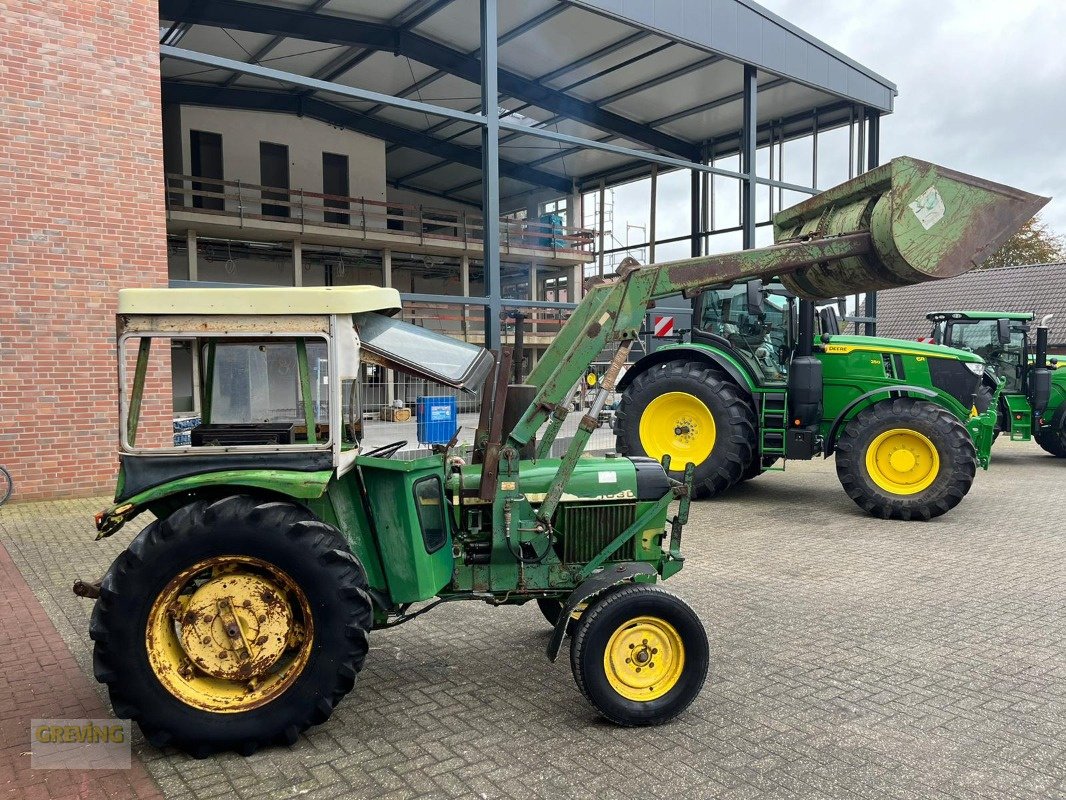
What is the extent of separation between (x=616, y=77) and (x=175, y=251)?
11461 mm

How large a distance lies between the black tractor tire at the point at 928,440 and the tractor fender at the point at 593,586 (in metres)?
4.96

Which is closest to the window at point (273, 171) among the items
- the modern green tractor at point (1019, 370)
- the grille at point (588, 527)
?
the modern green tractor at point (1019, 370)

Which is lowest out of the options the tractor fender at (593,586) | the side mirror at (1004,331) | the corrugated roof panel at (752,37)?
the tractor fender at (593,586)

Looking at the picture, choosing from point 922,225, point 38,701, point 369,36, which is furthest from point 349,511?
point 369,36

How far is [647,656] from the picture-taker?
11.7 ft

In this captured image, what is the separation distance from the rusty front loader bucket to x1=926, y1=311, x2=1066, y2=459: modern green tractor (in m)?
8.68

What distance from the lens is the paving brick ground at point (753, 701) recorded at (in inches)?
120

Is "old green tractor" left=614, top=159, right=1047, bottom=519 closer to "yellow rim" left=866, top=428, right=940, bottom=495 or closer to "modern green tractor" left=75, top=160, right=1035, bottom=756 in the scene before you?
"yellow rim" left=866, top=428, right=940, bottom=495

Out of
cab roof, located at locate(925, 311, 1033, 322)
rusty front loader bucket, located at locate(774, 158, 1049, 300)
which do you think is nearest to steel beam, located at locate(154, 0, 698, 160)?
cab roof, located at locate(925, 311, 1033, 322)

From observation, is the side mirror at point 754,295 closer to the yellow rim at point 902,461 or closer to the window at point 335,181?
the yellow rim at point 902,461

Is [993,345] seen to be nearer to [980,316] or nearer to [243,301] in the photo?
[980,316]

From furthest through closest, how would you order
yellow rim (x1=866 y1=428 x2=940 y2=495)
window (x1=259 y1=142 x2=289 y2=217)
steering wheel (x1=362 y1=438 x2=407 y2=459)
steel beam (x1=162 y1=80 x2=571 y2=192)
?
window (x1=259 y1=142 x2=289 y2=217) < steel beam (x1=162 y1=80 x2=571 y2=192) < yellow rim (x1=866 y1=428 x2=940 y2=495) < steering wheel (x1=362 y1=438 x2=407 y2=459)

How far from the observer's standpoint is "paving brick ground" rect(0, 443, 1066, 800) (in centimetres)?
305

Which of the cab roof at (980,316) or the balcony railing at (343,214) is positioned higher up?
the balcony railing at (343,214)
